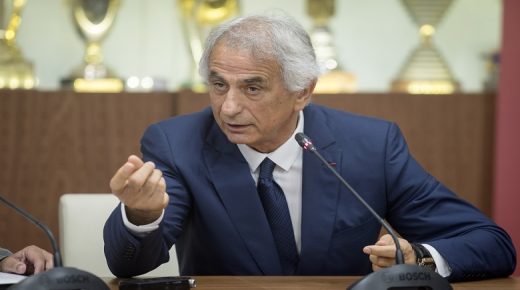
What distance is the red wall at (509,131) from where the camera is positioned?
378cm

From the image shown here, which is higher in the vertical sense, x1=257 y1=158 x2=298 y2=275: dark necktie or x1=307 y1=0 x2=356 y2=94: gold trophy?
x1=307 y1=0 x2=356 y2=94: gold trophy

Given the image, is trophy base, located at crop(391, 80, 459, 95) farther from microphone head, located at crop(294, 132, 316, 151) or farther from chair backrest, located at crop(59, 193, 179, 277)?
microphone head, located at crop(294, 132, 316, 151)

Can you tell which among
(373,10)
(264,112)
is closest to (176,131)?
(264,112)

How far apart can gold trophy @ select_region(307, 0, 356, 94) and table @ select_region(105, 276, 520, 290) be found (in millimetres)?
1867

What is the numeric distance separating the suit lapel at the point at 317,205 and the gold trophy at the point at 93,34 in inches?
67.6

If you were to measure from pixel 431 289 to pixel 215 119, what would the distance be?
2.72ft

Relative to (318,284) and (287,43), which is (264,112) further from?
(318,284)

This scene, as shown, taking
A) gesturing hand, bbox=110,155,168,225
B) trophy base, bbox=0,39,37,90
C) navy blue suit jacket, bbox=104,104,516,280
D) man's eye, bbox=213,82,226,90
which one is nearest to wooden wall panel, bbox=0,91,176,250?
trophy base, bbox=0,39,37,90

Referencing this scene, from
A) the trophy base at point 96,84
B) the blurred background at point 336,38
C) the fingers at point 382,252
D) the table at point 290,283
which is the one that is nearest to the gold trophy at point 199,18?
the blurred background at point 336,38

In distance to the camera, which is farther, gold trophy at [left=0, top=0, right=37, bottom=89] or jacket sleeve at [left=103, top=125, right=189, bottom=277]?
gold trophy at [left=0, top=0, right=37, bottom=89]

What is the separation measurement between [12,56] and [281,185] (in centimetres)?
191

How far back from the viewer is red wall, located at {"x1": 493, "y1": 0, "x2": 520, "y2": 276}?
12.4ft

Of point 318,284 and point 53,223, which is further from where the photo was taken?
point 53,223

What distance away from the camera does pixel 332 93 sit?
3830 mm
